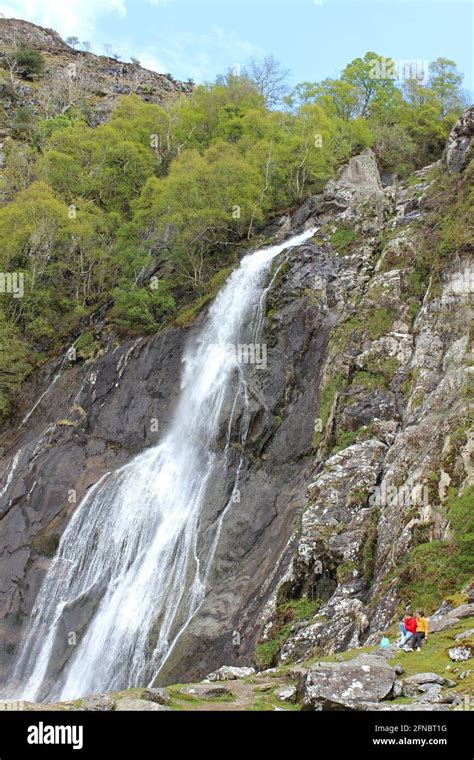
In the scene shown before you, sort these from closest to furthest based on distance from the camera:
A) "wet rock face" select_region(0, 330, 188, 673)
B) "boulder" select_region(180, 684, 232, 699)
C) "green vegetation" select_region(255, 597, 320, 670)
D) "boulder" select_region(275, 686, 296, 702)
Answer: "boulder" select_region(275, 686, 296, 702), "boulder" select_region(180, 684, 232, 699), "green vegetation" select_region(255, 597, 320, 670), "wet rock face" select_region(0, 330, 188, 673)

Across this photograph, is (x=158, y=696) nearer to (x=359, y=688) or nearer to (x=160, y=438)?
(x=359, y=688)

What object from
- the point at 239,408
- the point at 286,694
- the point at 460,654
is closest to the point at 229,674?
the point at 286,694

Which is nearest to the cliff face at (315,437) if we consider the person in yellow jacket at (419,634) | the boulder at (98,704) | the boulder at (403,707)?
the person in yellow jacket at (419,634)

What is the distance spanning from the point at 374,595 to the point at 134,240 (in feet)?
79.7

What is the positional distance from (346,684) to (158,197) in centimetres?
2730

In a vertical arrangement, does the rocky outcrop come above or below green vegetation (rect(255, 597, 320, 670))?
above

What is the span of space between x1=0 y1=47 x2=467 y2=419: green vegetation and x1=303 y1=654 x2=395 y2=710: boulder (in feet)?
48.4

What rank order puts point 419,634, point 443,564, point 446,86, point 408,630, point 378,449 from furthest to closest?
point 446,86
point 378,449
point 443,564
point 408,630
point 419,634

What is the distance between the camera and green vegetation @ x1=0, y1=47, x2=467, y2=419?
30281mm

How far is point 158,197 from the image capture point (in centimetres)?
3158

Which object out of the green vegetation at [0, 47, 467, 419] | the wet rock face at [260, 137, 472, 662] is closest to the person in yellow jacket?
the wet rock face at [260, 137, 472, 662]

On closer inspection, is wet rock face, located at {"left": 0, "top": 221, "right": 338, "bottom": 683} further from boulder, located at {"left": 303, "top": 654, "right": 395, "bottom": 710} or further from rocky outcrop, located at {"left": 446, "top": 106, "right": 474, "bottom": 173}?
boulder, located at {"left": 303, "top": 654, "right": 395, "bottom": 710}

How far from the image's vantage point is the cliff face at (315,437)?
1380cm

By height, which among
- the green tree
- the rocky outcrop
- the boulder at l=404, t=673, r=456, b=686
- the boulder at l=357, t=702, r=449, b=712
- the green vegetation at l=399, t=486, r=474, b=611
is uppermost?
the green tree
